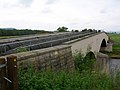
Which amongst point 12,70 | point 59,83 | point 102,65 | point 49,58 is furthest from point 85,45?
point 12,70

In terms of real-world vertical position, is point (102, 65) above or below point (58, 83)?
below

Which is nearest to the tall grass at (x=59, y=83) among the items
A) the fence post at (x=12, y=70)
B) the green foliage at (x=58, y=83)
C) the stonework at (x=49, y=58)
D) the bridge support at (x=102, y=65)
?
the green foliage at (x=58, y=83)

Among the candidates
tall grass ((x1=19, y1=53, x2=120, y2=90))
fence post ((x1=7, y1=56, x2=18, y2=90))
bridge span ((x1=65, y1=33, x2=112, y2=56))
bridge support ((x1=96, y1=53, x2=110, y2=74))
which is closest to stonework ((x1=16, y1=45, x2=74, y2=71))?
tall grass ((x1=19, y1=53, x2=120, y2=90))

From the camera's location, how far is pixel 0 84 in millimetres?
6039

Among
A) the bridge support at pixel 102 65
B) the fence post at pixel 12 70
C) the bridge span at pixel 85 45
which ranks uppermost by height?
the fence post at pixel 12 70

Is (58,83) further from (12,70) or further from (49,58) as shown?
(49,58)

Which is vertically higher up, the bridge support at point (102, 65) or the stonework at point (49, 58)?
the stonework at point (49, 58)

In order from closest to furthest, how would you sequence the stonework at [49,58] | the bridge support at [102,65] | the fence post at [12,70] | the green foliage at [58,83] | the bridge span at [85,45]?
the fence post at [12,70], the green foliage at [58,83], the stonework at [49,58], the bridge support at [102,65], the bridge span at [85,45]

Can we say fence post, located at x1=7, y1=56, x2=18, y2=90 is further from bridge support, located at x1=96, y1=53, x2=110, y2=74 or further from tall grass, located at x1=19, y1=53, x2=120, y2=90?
bridge support, located at x1=96, y1=53, x2=110, y2=74

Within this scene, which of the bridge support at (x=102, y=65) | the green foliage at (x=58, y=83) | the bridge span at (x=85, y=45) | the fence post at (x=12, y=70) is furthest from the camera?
the bridge span at (x=85, y=45)

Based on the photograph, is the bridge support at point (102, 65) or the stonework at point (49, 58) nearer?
the stonework at point (49, 58)

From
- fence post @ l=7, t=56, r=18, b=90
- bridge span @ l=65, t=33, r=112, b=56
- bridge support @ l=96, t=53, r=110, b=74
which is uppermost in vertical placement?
fence post @ l=7, t=56, r=18, b=90

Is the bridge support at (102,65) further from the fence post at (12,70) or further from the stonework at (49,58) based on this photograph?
the fence post at (12,70)

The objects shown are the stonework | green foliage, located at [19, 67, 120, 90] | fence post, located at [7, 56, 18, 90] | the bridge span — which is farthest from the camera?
the bridge span
